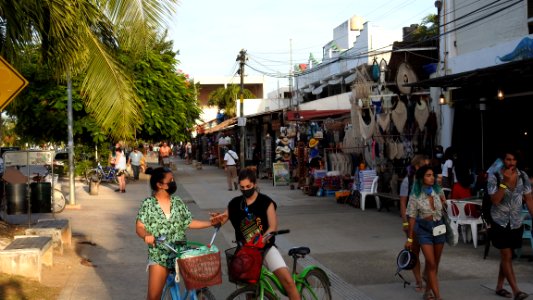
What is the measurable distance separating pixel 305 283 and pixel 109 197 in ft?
53.8

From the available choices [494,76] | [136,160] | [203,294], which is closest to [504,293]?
[203,294]

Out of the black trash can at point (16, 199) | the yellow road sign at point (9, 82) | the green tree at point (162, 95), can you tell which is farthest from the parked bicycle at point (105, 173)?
the yellow road sign at point (9, 82)

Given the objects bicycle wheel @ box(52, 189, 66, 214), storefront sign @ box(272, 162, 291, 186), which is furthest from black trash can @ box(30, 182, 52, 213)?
storefront sign @ box(272, 162, 291, 186)

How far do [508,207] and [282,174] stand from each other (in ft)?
57.6

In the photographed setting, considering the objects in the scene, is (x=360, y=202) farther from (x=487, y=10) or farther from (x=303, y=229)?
(x=487, y=10)

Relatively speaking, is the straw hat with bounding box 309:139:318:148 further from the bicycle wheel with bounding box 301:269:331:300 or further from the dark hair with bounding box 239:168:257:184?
the dark hair with bounding box 239:168:257:184

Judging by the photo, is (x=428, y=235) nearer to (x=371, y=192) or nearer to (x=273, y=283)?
(x=273, y=283)

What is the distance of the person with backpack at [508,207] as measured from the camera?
6961 millimetres

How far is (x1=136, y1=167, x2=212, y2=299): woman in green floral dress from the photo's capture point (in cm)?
549

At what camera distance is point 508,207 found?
23.0 feet

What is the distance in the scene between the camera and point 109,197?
21.2m

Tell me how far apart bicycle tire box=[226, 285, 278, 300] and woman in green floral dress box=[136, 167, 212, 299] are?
0.66 metres

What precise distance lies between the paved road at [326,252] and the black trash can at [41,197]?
0.88m

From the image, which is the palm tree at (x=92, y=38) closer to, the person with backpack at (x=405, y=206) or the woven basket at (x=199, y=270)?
the person with backpack at (x=405, y=206)
